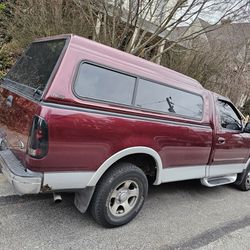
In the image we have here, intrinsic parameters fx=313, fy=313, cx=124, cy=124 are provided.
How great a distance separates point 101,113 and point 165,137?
3.51 feet

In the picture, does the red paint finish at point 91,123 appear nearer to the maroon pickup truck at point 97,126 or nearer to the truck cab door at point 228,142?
the maroon pickup truck at point 97,126

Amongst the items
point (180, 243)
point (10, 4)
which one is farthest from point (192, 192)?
point (10, 4)

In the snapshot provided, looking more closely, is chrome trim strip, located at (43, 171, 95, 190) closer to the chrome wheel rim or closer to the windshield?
the chrome wheel rim

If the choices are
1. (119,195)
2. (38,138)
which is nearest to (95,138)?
(38,138)

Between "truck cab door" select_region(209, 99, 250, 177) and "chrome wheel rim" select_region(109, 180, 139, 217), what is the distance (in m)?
1.71

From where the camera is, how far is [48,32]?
9.08 m

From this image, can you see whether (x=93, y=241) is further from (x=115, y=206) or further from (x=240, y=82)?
(x=240, y=82)

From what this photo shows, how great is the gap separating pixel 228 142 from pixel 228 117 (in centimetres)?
45

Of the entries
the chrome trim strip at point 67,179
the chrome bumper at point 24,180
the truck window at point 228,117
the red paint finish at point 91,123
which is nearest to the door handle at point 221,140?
the truck window at point 228,117

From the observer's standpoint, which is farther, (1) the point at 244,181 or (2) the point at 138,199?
(1) the point at 244,181

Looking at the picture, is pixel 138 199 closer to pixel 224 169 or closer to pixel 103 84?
pixel 103 84

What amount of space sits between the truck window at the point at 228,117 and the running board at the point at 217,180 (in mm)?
894

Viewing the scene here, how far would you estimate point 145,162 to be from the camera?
4.16 m

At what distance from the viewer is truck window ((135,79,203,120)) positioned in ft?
12.5
